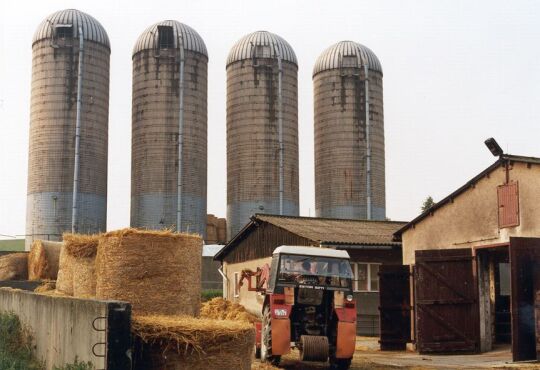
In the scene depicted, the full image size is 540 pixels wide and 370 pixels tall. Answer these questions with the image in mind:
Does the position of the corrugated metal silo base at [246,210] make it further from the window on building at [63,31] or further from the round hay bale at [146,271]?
the round hay bale at [146,271]

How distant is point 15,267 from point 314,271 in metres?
19.5

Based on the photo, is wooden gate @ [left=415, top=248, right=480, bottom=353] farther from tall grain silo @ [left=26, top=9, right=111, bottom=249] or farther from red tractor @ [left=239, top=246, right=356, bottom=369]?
tall grain silo @ [left=26, top=9, right=111, bottom=249]

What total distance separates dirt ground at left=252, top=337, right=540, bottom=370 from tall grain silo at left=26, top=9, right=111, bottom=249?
87.9 ft

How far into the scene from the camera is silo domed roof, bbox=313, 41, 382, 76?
46.8 meters

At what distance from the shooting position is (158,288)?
352 inches

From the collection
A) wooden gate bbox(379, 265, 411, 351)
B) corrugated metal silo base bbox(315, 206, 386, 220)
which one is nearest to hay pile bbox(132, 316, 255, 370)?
wooden gate bbox(379, 265, 411, 351)

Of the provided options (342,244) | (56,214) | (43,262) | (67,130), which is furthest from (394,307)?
(67,130)

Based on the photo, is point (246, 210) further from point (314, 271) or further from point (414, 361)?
point (314, 271)

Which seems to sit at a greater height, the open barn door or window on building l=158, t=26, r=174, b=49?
window on building l=158, t=26, r=174, b=49

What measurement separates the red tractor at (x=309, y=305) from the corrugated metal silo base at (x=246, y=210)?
2970cm

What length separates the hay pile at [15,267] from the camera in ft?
93.8

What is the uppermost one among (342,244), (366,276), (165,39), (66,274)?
(165,39)

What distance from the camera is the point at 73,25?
42.8 m

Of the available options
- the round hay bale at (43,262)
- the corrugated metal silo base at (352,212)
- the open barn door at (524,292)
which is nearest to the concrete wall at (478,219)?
the open barn door at (524,292)
